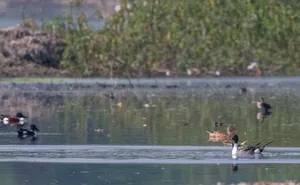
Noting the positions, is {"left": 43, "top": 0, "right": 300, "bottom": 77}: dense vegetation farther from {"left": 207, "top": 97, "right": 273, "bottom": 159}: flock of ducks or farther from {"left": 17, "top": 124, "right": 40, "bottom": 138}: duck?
{"left": 17, "top": 124, "right": 40, "bottom": 138}: duck

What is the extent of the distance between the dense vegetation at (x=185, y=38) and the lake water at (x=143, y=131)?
196 cm

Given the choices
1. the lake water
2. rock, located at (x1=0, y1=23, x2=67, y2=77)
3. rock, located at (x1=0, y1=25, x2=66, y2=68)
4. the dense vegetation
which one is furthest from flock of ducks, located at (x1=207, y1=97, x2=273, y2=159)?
rock, located at (x1=0, y1=25, x2=66, y2=68)

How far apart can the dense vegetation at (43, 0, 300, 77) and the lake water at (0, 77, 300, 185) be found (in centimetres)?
196

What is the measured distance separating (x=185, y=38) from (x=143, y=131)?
1712 cm

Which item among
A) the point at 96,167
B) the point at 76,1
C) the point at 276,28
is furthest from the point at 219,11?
the point at 96,167

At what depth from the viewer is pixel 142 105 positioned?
25.9 meters

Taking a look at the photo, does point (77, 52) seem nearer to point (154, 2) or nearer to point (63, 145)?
point (154, 2)

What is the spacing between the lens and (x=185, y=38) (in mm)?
36594

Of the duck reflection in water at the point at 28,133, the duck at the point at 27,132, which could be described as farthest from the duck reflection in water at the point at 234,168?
the duck at the point at 27,132

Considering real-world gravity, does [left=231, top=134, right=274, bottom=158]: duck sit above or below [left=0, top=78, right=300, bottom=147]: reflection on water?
below

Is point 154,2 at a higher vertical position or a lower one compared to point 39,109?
higher

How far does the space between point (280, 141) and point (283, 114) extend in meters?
5.63

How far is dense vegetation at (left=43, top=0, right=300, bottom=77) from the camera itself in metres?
36.2

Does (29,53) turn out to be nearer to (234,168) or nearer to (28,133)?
(28,133)
